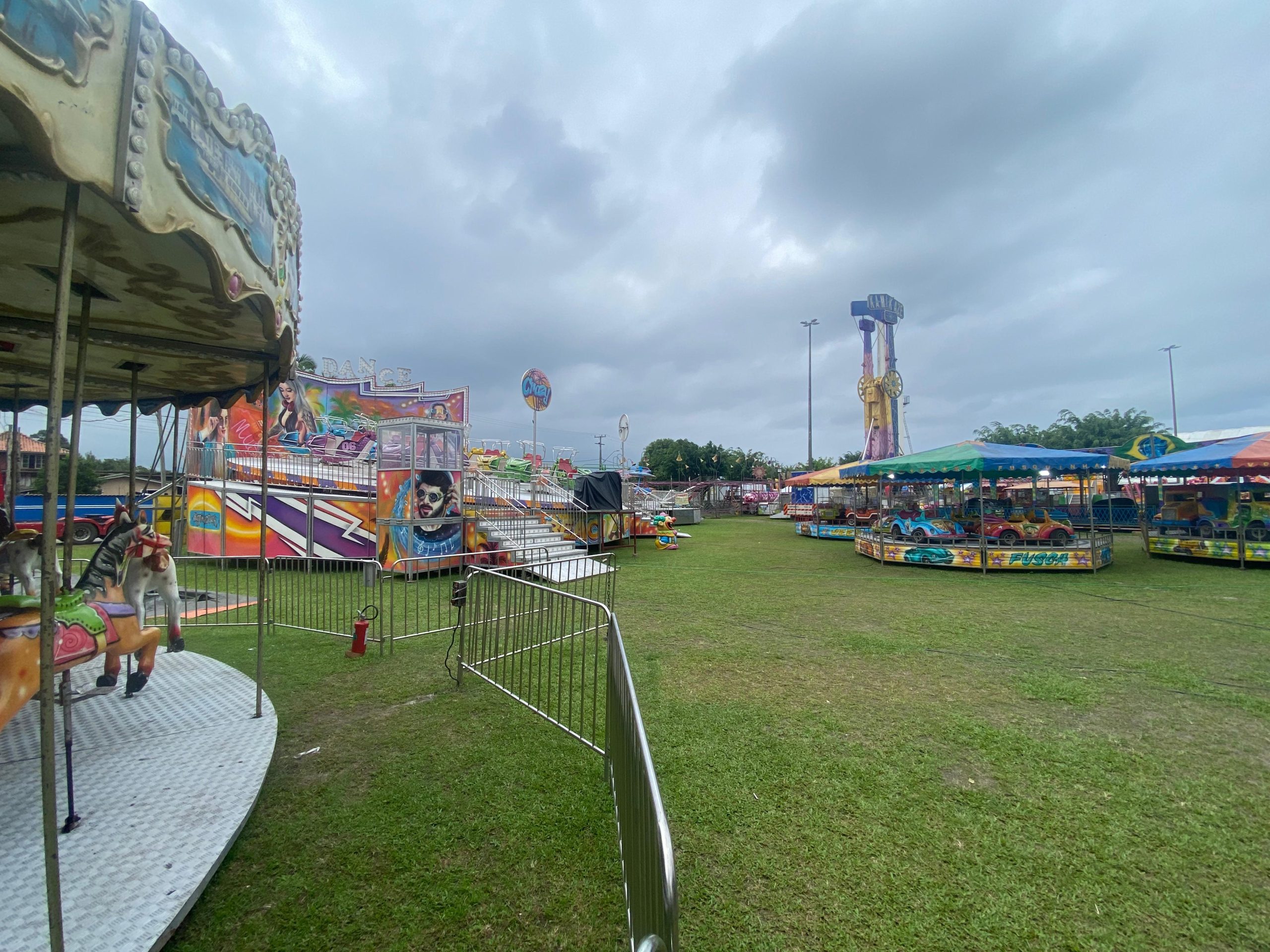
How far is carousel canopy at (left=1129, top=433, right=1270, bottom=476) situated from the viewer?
12.0m

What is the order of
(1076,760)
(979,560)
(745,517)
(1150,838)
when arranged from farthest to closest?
1. (745,517)
2. (979,560)
3. (1076,760)
4. (1150,838)

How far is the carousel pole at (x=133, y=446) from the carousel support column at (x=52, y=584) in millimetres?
3636

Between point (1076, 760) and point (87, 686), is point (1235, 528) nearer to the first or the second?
point (1076, 760)

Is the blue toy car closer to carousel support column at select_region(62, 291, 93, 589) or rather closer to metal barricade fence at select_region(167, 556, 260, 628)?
metal barricade fence at select_region(167, 556, 260, 628)

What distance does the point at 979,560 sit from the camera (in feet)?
41.9

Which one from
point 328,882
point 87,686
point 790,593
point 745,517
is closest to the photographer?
point 328,882

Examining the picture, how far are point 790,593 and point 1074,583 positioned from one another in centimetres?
583

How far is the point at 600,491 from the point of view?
15.4 metres

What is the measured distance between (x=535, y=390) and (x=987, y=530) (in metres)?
14.8

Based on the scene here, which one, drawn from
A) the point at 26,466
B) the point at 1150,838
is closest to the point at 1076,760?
the point at 1150,838

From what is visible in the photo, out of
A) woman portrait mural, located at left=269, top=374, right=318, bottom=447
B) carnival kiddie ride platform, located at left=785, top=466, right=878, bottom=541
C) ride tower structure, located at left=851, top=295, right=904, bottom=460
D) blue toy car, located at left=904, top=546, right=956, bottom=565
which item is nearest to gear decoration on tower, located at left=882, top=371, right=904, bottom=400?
ride tower structure, located at left=851, top=295, right=904, bottom=460

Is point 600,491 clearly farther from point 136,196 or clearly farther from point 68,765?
point 136,196

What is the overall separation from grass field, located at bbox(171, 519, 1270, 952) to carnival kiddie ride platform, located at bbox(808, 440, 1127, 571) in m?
6.33

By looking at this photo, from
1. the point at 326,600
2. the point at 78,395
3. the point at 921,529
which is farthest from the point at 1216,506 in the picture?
the point at 78,395
